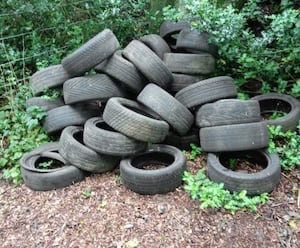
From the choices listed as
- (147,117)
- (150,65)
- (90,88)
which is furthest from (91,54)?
(147,117)

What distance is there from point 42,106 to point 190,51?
205cm

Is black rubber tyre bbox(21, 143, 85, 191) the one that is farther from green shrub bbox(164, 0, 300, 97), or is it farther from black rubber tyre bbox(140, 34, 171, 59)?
green shrub bbox(164, 0, 300, 97)

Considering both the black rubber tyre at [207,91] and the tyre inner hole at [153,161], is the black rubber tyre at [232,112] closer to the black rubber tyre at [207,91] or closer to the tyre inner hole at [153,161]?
the black rubber tyre at [207,91]

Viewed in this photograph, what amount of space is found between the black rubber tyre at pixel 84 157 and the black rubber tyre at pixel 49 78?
35.4 inches

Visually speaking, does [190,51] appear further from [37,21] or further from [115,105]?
[37,21]

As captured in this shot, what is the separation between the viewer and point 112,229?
3.74 meters

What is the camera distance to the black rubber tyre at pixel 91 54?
473 cm

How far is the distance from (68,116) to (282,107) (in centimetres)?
268

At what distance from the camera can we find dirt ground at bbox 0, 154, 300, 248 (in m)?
3.62

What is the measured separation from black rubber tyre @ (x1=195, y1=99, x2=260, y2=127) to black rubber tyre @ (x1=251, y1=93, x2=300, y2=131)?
496 mm

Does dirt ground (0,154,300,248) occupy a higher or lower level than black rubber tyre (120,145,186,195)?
lower

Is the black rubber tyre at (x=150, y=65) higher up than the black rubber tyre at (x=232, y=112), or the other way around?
the black rubber tyre at (x=150, y=65)

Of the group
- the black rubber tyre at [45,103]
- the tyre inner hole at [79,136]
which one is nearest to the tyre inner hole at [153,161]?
the tyre inner hole at [79,136]

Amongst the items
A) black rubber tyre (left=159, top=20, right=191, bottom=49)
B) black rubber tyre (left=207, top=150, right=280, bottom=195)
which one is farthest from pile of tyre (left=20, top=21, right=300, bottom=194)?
black rubber tyre (left=159, top=20, right=191, bottom=49)
